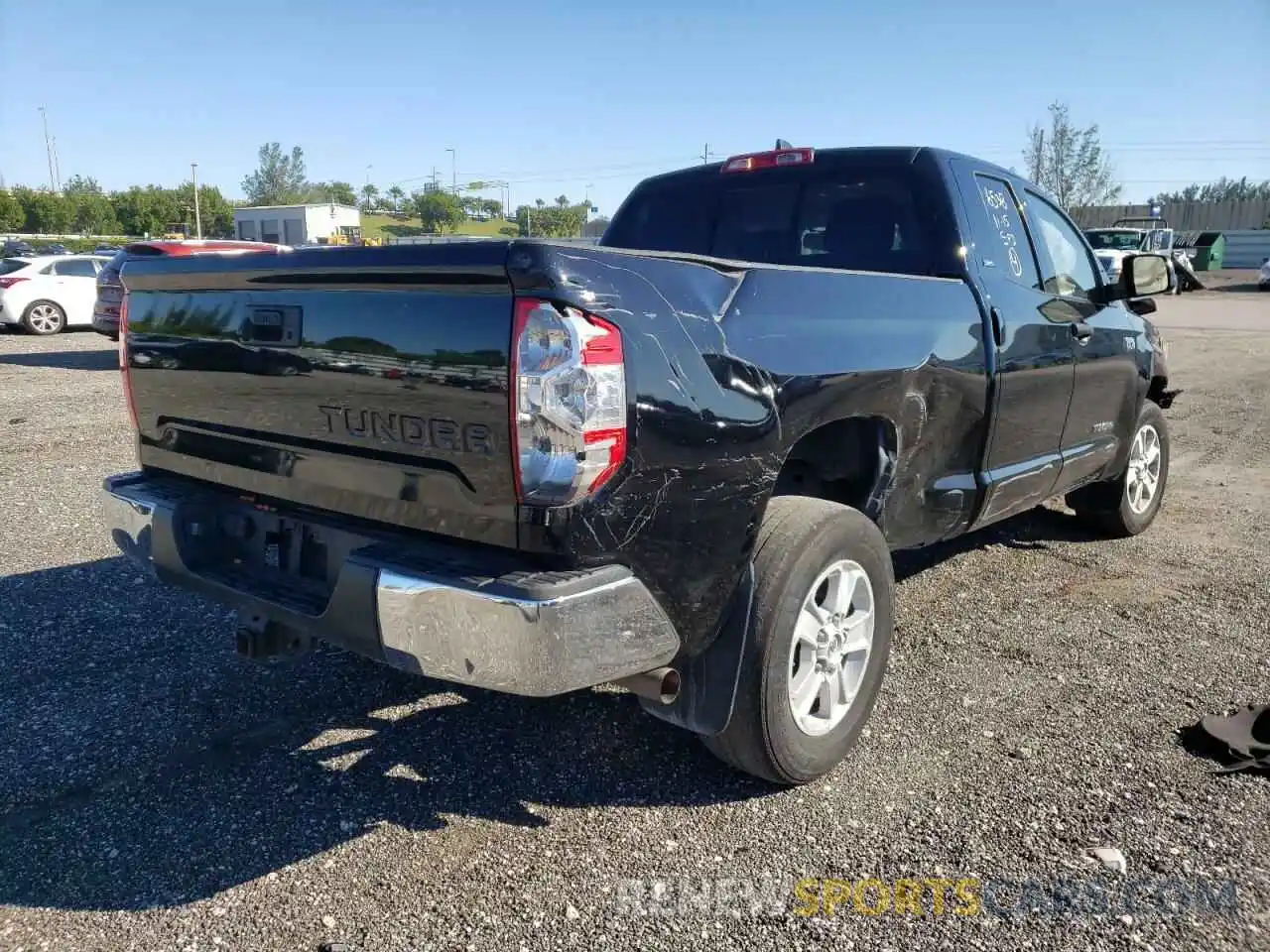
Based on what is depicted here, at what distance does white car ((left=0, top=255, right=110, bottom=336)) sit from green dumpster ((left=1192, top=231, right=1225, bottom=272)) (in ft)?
132

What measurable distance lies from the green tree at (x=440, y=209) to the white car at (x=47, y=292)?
54.2m

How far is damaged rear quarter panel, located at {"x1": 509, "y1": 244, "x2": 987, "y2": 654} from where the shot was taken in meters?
2.33

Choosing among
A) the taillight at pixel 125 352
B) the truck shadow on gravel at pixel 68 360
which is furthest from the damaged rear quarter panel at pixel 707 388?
the truck shadow on gravel at pixel 68 360

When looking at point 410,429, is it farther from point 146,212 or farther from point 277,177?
point 277,177

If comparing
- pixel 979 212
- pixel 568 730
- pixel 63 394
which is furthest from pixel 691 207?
pixel 63 394

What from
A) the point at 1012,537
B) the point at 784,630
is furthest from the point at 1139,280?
the point at 784,630

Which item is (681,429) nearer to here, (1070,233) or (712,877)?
(712,877)

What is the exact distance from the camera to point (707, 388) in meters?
2.51

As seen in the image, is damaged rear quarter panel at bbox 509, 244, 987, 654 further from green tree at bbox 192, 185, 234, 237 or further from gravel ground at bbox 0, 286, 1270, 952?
green tree at bbox 192, 185, 234, 237

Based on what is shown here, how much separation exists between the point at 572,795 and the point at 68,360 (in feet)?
44.7

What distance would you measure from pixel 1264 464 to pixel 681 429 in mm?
7354

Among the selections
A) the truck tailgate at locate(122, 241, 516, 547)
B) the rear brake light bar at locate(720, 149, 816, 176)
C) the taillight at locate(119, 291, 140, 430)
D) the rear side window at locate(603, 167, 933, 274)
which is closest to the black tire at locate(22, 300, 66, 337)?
the rear side window at locate(603, 167, 933, 274)

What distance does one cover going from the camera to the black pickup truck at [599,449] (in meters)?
2.29

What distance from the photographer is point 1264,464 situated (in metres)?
7.94
